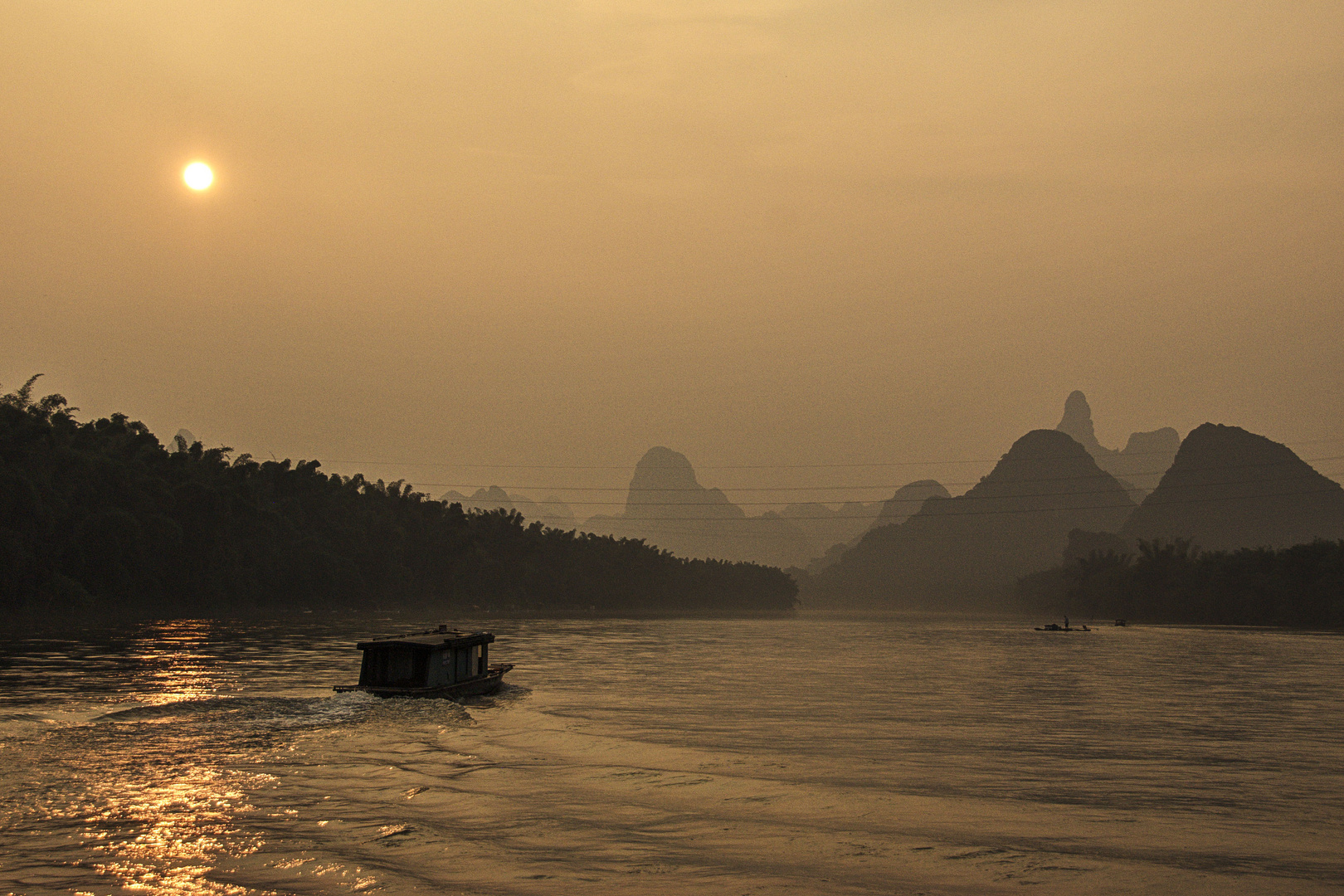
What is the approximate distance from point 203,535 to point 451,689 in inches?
2613

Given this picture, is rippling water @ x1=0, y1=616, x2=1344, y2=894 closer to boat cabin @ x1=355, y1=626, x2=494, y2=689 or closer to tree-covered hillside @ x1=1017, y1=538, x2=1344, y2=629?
boat cabin @ x1=355, y1=626, x2=494, y2=689

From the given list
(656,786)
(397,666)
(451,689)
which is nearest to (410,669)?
(397,666)

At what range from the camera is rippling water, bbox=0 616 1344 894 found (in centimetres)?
1381

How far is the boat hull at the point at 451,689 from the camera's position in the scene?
31.4 meters

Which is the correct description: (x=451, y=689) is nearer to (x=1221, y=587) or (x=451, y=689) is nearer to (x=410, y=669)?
(x=410, y=669)

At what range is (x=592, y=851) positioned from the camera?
48.7 ft

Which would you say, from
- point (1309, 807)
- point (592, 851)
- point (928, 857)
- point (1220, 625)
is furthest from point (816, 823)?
point (1220, 625)

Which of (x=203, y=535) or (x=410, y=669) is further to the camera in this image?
(x=203, y=535)

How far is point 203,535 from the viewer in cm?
9031

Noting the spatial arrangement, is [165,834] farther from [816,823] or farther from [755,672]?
[755,672]

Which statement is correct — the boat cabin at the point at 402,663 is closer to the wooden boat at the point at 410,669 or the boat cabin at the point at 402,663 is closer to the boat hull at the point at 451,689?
the wooden boat at the point at 410,669

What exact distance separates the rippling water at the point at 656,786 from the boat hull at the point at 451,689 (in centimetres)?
63

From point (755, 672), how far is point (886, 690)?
9.88 m

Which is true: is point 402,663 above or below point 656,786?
above
